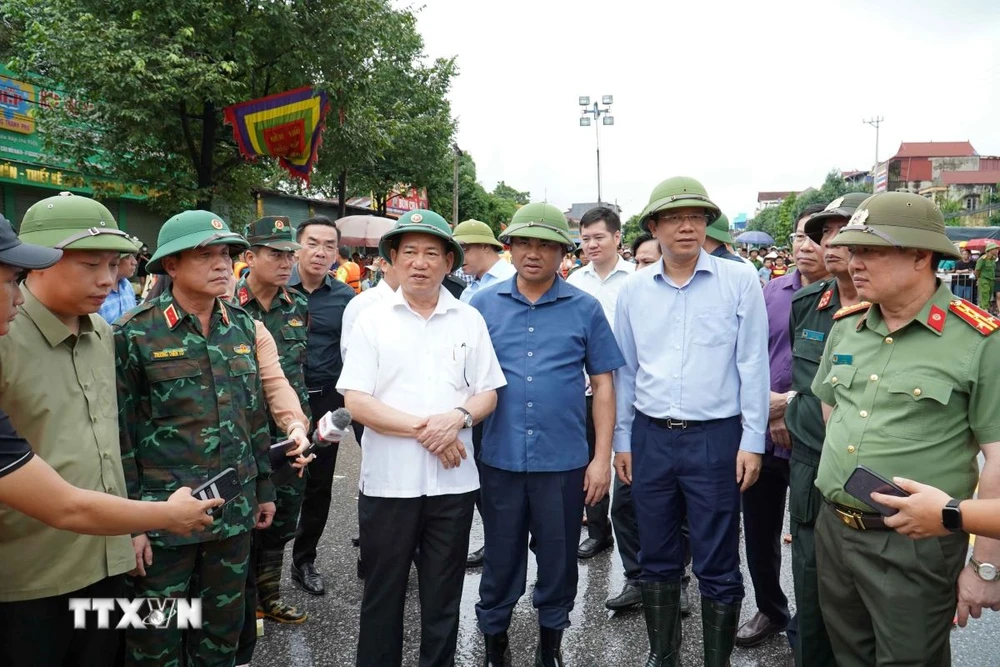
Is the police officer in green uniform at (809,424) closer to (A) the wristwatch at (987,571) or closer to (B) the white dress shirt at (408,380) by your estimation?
(A) the wristwatch at (987,571)

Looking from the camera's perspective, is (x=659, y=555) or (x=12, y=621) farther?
(x=659, y=555)

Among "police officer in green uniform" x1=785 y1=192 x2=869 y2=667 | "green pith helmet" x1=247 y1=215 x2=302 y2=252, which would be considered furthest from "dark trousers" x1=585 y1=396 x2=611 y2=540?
"green pith helmet" x1=247 y1=215 x2=302 y2=252

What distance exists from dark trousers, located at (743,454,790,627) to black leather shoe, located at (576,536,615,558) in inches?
48.9

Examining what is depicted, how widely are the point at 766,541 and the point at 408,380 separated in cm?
214

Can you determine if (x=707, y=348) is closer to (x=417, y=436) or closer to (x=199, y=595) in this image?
(x=417, y=436)

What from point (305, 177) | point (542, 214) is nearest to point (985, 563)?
point (542, 214)

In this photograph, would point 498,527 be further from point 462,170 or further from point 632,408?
point 462,170

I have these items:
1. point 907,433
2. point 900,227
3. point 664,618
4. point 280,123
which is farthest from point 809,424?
point 280,123

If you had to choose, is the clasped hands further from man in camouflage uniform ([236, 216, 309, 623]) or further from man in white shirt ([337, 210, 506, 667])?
man in camouflage uniform ([236, 216, 309, 623])

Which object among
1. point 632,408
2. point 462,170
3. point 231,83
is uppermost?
point 462,170

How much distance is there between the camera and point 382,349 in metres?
2.63

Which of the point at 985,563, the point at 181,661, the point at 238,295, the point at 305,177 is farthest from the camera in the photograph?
the point at 305,177

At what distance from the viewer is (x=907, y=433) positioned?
2.09 meters

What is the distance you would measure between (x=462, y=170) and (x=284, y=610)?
139 feet
